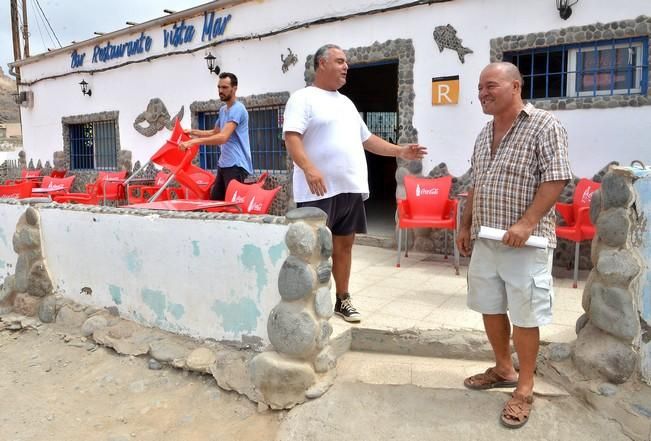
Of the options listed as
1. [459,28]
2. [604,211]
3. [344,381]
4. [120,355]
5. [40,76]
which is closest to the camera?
[604,211]

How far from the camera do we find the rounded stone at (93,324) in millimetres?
4102

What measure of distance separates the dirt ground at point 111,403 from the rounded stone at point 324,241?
95 centimetres

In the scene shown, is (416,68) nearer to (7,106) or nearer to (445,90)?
(445,90)

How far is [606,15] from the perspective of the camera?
15.9 ft

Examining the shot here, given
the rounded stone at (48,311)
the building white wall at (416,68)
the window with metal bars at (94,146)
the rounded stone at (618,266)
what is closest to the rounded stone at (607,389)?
the rounded stone at (618,266)

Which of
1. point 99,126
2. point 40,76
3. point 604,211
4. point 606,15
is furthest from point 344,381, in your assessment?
point 40,76

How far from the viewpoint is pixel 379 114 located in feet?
46.8

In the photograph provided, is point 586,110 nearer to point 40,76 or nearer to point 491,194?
point 491,194

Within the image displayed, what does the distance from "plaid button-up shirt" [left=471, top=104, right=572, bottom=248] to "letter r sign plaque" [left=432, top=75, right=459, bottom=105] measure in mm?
3346

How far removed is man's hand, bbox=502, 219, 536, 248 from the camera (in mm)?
2346

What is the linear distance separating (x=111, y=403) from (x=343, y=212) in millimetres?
1963

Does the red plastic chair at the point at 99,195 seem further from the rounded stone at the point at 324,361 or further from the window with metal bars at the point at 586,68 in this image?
the window with metal bars at the point at 586,68

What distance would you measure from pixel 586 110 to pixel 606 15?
88 cm

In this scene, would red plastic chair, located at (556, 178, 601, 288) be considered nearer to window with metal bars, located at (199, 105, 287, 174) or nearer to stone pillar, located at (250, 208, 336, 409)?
stone pillar, located at (250, 208, 336, 409)
